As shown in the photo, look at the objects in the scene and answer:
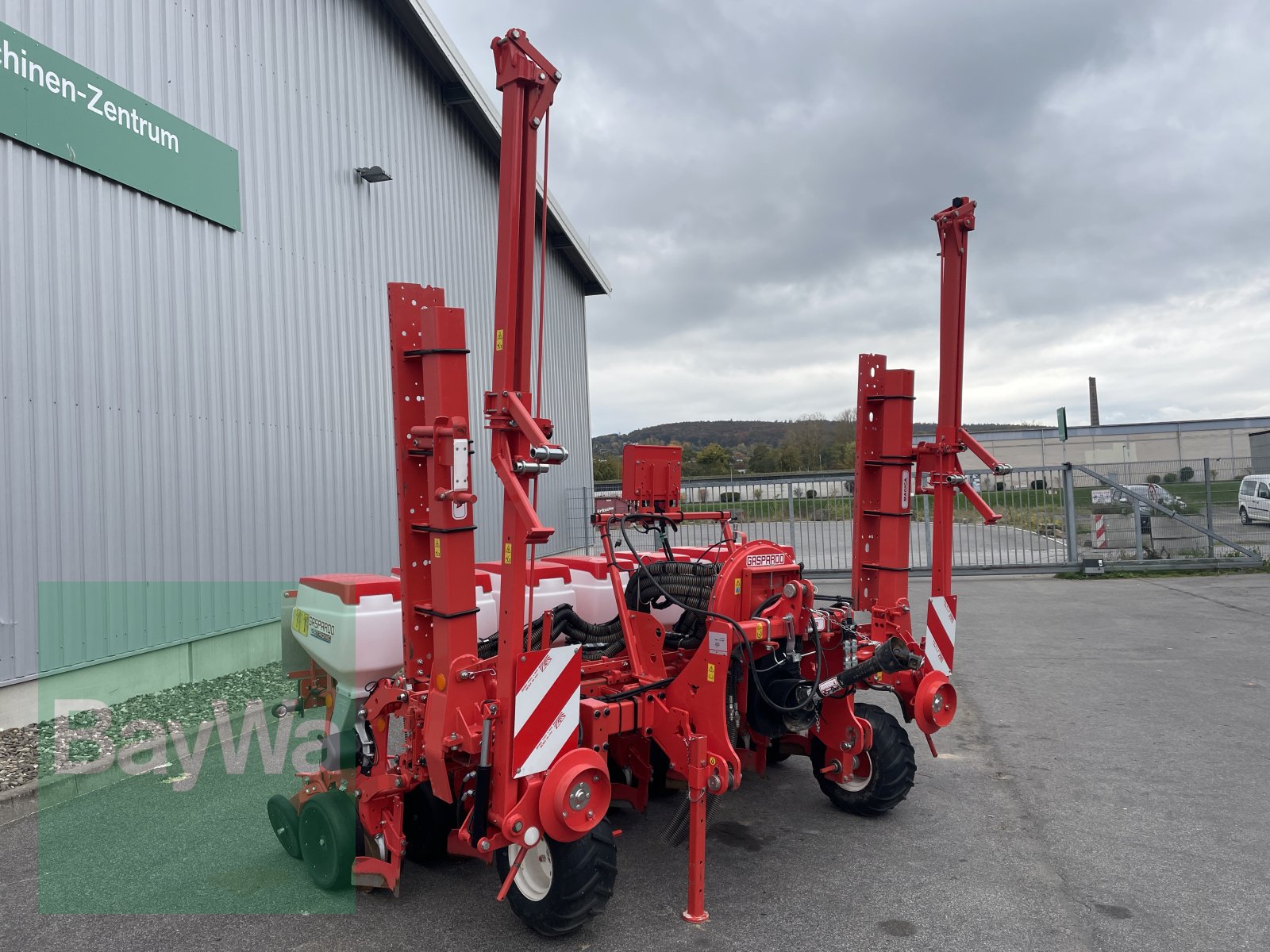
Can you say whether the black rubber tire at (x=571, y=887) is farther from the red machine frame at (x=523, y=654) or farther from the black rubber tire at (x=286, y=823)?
the black rubber tire at (x=286, y=823)

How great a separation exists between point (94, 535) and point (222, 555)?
57.3 inches

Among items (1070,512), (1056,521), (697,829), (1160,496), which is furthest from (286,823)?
(1160,496)

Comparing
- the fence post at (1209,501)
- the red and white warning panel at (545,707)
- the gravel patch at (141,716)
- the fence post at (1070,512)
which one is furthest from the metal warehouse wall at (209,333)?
the fence post at (1209,501)

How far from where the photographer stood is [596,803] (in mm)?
3629

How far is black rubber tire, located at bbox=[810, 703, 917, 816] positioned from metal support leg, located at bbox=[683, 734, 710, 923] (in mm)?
1445

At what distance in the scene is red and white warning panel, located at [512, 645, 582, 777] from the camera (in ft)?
11.7

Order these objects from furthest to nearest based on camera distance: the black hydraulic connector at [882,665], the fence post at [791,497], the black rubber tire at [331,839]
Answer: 1. the fence post at [791,497]
2. the black hydraulic connector at [882,665]
3. the black rubber tire at [331,839]

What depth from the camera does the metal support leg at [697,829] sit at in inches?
152

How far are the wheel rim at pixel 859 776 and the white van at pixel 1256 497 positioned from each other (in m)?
21.6

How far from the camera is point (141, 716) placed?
6.96m

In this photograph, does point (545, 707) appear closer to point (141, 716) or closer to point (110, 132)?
point (141, 716)

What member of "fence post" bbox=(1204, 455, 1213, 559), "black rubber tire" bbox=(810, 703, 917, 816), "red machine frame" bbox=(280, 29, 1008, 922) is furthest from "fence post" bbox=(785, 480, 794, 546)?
"black rubber tire" bbox=(810, 703, 917, 816)

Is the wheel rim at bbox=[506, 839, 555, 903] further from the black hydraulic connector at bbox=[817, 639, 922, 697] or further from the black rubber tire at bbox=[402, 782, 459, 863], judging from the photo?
the black hydraulic connector at bbox=[817, 639, 922, 697]
